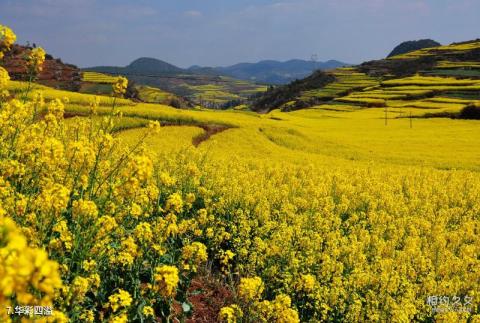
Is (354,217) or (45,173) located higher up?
(45,173)

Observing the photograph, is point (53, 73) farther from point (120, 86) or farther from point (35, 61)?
point (120, 86)

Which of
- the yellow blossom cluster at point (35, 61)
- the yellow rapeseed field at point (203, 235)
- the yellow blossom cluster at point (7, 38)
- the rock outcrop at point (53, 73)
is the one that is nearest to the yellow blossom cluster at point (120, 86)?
the yellow rapeseed field at point (203, 235)

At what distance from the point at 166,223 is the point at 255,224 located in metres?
3.53

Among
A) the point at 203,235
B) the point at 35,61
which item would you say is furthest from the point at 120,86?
the point at 203,235

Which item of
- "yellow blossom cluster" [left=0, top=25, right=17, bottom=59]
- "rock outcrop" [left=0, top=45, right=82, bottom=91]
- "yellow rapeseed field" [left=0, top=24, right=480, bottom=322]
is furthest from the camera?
"rock outcrop" [left=0, top=45, right=82, bottom=91]

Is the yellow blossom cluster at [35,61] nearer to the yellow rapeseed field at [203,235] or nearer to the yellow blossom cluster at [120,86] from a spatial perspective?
the yellow rapeseed field at [203,235]

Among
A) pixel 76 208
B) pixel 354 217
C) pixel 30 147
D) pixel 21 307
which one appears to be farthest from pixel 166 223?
pixel 354 217

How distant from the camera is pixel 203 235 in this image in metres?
8.38

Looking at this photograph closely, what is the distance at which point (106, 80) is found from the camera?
225 feet

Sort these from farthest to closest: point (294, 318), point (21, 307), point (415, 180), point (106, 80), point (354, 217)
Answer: point (106, 80)
point (415, 180)
point (354, 217)
point (294, 318)
point (21, 307)

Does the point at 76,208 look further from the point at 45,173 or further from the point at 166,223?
the point at 45,173

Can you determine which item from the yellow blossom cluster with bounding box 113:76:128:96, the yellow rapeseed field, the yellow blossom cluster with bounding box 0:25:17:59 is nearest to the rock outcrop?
the yellow rapeseed field

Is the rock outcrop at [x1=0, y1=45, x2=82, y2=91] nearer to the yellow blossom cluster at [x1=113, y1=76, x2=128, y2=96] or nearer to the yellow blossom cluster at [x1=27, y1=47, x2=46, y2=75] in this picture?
the yellow blossom cluster at [x1=27, y1=47, x2=46, y2=75]

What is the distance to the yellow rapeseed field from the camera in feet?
Answer: 13.1
